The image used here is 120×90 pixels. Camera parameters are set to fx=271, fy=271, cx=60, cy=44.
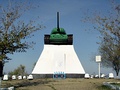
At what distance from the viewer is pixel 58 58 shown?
4162 centimetres

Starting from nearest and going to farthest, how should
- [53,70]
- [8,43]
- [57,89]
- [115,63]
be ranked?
1. [57,89]
2. [8,43]
3. [53,70]
4. [115,63]

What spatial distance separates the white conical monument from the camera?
40188mm

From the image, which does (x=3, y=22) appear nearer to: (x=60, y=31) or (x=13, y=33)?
(x=13, y=33)

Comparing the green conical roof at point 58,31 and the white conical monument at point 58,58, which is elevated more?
the green conical roof at point 58,31

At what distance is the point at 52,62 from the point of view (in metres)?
41.3

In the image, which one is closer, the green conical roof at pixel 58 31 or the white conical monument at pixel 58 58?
the white conical monument at pixel 58 58

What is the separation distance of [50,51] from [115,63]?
11307 mm

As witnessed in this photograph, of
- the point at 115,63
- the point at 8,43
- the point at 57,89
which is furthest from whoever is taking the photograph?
the point at 115,63

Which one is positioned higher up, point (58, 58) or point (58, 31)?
point (58, 31)

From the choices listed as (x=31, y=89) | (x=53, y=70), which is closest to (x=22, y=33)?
(x=31, y=89)

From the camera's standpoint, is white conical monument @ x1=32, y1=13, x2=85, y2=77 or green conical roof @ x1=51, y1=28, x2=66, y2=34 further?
green conical roof @ x1=51, y1=28, x2=66, y2=34

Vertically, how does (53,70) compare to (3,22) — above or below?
below

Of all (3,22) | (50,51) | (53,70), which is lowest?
(53,70)

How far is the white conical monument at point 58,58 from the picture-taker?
132 ft
